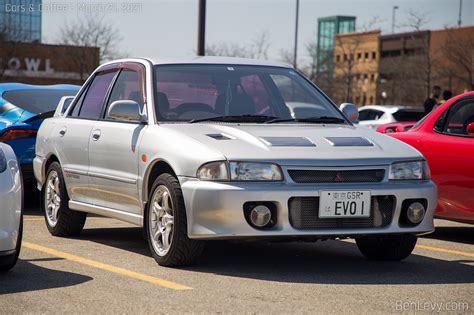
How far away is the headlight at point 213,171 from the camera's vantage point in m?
6.80

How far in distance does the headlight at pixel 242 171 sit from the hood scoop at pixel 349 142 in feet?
1.98

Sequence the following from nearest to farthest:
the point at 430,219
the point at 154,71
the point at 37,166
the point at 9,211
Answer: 1. the point at 9,211
2. the point at 430,219
3. the point at 154,71
4. the point at 37,166

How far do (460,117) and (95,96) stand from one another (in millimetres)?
3433

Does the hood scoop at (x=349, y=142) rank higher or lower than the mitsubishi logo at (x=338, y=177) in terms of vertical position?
higher

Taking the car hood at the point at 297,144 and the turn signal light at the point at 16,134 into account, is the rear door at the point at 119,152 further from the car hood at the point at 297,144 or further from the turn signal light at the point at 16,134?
the turn signal light at the point at 16,134

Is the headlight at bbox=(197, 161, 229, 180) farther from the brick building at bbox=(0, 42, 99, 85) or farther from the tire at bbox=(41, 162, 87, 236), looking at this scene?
the brick building at bbox=(0, 42, 99, 85)

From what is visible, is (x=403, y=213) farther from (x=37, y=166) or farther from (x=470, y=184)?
(x=37, y=166)

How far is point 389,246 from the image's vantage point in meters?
7.82

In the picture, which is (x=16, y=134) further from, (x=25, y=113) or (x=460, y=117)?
(x=460, y=117)

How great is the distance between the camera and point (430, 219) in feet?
24.2

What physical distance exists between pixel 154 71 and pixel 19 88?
486cm

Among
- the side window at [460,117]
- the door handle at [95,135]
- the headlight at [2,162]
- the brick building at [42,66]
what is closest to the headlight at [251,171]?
the headlight at [2,162]

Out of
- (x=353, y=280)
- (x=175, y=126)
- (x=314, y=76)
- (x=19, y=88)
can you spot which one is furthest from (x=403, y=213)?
(x=314, y=76)
